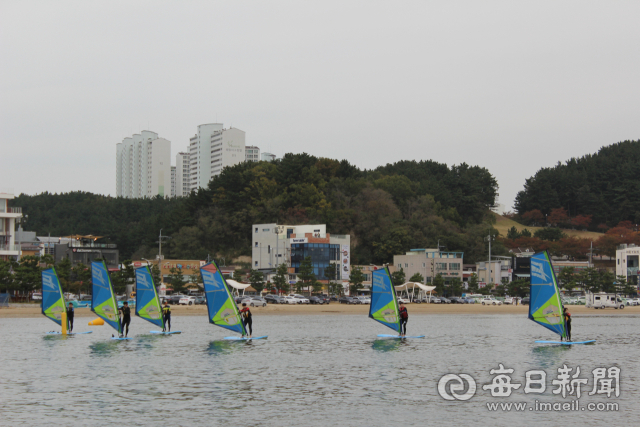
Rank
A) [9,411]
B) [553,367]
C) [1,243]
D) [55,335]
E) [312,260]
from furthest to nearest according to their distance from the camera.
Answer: [312,260]
[1,243]
[55,335]
[553,367]
[9,411]

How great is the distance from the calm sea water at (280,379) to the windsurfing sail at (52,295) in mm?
1982

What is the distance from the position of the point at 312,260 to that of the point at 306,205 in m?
24.2

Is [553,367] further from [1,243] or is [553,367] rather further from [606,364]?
[1,243]

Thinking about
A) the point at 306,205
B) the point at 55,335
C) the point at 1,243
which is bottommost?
the point at 55,335

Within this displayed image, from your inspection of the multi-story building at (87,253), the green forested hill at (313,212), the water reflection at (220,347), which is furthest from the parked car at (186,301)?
the water reflection at (220,347)

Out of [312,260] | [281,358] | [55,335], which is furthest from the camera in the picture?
[312,260]

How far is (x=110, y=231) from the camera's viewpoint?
177 metres

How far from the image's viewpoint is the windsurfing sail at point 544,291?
35.2 meters

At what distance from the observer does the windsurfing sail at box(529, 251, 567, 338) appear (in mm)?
35250

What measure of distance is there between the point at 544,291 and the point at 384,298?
343 inches

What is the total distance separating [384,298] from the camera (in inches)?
1559

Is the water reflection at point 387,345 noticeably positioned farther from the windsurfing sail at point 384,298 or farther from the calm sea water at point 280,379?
the windsurfing sail at point 384,298

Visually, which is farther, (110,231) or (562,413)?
(110,231)

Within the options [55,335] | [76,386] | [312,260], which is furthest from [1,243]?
[76,386]
